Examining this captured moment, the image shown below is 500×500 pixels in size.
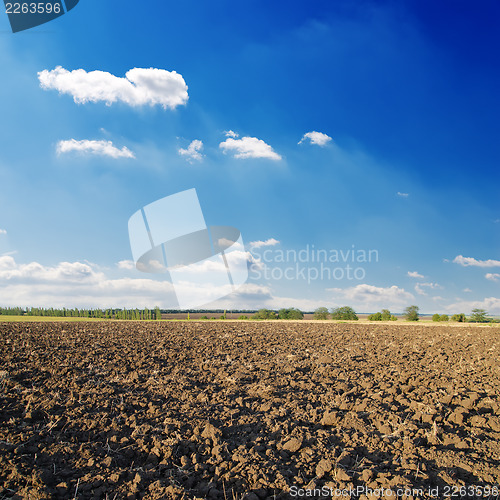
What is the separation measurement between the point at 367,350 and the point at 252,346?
17.1 ft

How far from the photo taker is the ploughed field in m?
4.70

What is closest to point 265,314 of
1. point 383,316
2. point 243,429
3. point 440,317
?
point 383,316

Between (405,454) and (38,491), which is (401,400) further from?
(38,491)

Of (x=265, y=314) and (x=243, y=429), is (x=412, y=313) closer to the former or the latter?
(x=265, y=314)

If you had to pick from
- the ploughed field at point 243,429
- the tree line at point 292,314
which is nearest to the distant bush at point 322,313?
the tree line at point 292,314

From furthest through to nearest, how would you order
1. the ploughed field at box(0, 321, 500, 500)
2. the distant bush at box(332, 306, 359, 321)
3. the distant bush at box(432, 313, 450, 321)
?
the distant bush at box(332, 306, 359, 321) → the distant bush at box(432, 313, 450, 321) → the ploughed field at box(0, 321, 500, 500)

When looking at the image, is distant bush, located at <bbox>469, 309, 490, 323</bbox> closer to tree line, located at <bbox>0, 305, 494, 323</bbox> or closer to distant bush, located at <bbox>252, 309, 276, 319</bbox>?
tree line, located at <bbox>0, 305, 494, 323</bbox>

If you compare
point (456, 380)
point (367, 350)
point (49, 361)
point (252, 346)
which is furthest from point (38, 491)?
point (367, 350)

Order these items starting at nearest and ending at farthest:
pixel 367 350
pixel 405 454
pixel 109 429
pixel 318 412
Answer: pixel 405 454
pixel 109 429
pixel 318 412
pixel 367 350

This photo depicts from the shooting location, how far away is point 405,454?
548 cm

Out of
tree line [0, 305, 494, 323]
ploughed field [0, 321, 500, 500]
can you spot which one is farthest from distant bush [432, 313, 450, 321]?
ploughed field [0, 321, 500, 500]

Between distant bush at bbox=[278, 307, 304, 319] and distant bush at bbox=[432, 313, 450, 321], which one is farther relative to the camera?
distant bush at bbox=[278, 307, 304, 319]

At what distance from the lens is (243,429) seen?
6.29 m

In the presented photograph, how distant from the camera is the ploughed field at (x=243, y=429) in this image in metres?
4.70
